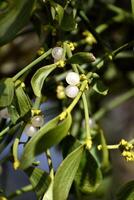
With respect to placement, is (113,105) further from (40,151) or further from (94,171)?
(40,151)

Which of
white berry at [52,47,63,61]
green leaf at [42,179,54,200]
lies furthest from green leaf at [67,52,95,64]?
green leaf at [42,179,54,200]

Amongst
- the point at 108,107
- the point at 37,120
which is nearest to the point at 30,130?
the point at 37,120

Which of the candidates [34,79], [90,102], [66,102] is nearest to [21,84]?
[34,79]

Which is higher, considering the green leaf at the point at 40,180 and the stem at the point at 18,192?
the green leaf at the point at 40,180

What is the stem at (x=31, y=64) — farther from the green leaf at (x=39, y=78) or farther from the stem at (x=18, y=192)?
the stem at (x=18, y=192)

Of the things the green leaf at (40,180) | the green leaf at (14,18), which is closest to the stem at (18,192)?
the green leaf at (40,180)

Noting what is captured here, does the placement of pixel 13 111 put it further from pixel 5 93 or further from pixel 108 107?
pixel 108 107
